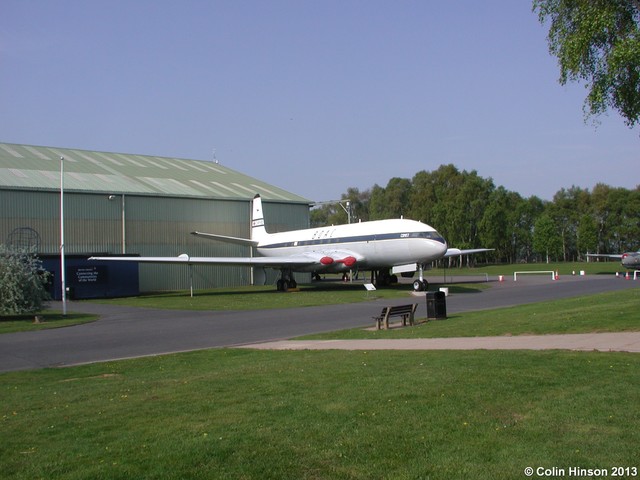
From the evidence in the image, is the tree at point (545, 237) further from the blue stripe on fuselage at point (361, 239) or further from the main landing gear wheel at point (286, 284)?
the main landing gear wheel at point (286, 284)

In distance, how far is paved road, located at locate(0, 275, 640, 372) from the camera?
1686 centimetres

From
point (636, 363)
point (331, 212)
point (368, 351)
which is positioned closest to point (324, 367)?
point (368, 351)

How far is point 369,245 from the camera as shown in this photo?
41.0m

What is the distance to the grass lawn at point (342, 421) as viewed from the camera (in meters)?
6.05

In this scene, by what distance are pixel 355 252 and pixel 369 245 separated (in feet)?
4.57

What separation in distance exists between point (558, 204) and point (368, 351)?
104373 mm

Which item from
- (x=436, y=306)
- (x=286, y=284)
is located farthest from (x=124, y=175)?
(x=436, y=306)

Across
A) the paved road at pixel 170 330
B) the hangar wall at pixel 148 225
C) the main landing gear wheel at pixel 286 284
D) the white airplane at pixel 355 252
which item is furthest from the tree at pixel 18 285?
the main landing gear wheel at pixel 286 284

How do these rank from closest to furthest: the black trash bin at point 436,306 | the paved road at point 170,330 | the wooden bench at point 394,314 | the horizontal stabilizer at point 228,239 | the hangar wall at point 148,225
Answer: the paved road at point 170,330 < the wooden bench at point 394,314 < the black trash bin at point 436,306 < the hangar wall at point 148,225 < the horizontal stabilizer at point 228,239

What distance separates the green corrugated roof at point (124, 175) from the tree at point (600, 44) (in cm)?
3556

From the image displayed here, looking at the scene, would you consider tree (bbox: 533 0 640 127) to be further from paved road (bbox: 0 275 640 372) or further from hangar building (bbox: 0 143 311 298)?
hangar building (bbox: 0 143 311 298)

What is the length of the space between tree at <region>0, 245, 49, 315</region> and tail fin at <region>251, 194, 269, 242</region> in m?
22.8

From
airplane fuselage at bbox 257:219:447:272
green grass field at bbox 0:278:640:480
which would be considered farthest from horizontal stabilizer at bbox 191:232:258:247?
green grass field at bbox 0:278:640:480

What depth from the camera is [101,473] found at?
19.9ft
